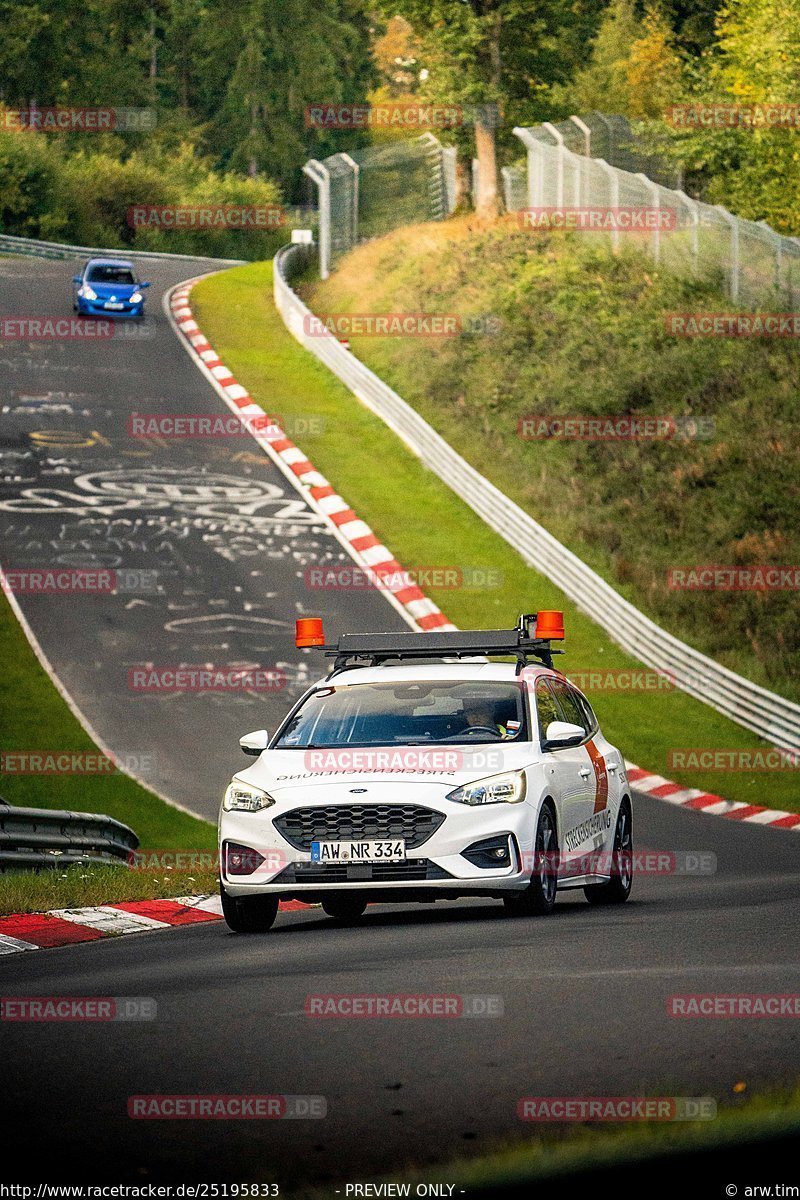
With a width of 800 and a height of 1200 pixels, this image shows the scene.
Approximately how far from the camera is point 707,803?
851 inches

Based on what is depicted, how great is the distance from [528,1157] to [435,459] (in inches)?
1220

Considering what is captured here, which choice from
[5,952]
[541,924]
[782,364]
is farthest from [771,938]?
[782,364]

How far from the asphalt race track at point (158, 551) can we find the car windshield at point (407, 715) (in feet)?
23.9

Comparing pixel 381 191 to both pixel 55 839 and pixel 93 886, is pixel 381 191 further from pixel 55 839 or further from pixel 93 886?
pixel 93 886

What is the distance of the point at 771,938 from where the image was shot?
Answer: 10.0 metres

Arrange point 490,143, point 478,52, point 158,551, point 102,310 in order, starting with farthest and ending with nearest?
point 478,52, point 490,143, point 102,310, point 158,551

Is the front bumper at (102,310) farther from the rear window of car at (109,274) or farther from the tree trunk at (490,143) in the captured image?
the tree trunk at (490,143)

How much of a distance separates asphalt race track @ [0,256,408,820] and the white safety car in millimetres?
7295

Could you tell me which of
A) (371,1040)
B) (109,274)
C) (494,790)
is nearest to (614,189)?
(109,274)

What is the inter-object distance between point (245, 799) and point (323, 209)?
3911cm

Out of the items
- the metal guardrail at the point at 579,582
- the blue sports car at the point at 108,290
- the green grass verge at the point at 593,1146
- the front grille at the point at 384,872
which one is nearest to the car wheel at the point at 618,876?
the front grille at the point at 384,872

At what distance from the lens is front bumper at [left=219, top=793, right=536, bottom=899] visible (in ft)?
36.8

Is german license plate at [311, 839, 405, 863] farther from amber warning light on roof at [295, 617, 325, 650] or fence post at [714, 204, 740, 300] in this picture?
fence post at [714, 204, 740, 300]

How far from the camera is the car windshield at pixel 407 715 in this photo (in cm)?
1221
